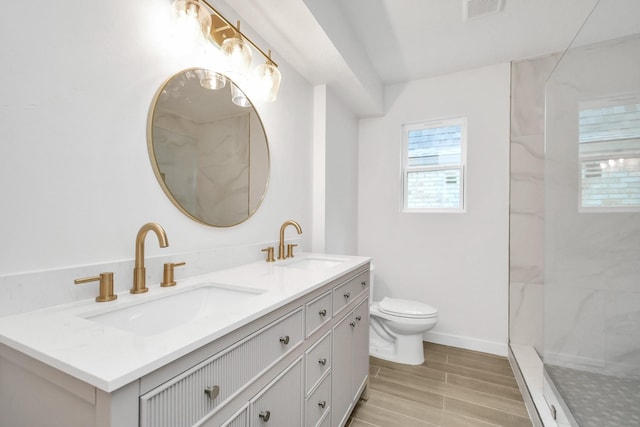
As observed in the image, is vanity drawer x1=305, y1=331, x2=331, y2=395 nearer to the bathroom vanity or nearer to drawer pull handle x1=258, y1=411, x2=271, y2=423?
the bathroom vanity

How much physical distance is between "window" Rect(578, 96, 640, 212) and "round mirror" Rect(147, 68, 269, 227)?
1779mm

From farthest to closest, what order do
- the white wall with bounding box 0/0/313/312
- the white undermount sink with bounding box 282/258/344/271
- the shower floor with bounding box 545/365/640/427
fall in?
the white undermount sink with bounding box 282/258/344/271 → the shower floor with bounding box 545/365/640/427 → the white wall with bounding box 0/0/313/312

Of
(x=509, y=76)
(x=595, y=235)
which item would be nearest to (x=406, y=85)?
(x=509, y=76)

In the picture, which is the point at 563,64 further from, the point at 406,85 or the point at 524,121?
the point at 406,85

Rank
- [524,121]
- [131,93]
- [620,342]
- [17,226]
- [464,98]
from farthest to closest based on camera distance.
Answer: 1. [464,98]
2. [524,121]
3. [620,342]
4. [131,93]
5. [17,226]

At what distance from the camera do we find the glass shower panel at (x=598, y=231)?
1312 mm

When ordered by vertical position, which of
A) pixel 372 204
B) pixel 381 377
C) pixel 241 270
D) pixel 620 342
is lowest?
pixel 381 377

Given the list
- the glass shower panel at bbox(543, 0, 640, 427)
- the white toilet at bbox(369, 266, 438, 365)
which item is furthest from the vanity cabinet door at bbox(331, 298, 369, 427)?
the glass shower panel at bbox(543, 0, 640, 427)

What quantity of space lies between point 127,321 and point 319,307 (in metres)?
0.68

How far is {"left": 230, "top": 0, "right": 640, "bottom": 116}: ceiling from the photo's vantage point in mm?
1511

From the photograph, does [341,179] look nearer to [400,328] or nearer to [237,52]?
[400,328]

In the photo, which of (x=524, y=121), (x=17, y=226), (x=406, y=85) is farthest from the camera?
(x=406, y=85)

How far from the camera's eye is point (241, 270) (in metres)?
1.41

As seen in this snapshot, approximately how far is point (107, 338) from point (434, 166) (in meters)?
2.81
